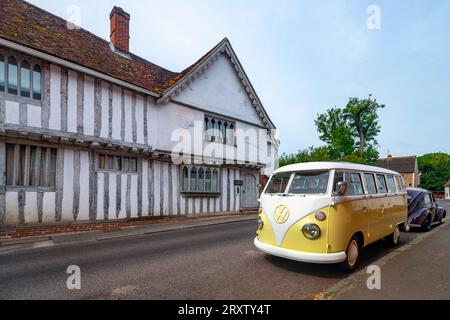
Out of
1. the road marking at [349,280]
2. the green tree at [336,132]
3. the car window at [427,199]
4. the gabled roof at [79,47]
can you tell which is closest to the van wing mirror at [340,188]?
the road marking at [349,280]

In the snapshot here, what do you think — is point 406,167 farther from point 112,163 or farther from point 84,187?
point 84,187

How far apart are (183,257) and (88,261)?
6.71 feet

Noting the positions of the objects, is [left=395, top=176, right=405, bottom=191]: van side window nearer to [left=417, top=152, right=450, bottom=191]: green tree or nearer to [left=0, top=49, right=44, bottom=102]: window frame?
[left=0, top=49, right=44, bottom=102]: window frame

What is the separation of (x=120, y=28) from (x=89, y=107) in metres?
→ 6.22

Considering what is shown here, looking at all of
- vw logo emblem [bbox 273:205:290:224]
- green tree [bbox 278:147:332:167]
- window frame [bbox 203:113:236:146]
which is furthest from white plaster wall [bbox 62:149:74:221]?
green tree [bbox 278:147:332:167]

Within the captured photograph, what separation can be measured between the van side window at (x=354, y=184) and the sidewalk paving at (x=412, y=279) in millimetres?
1489

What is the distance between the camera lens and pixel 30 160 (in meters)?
8.60

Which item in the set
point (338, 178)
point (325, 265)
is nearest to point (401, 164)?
point (325, 265)

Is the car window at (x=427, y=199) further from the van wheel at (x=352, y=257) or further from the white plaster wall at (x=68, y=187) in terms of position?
the white plaster wall at (x=68, y=187)

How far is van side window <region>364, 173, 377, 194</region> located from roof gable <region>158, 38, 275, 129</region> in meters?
9.21

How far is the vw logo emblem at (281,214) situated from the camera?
488 cm

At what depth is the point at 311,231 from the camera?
14.9 ft
